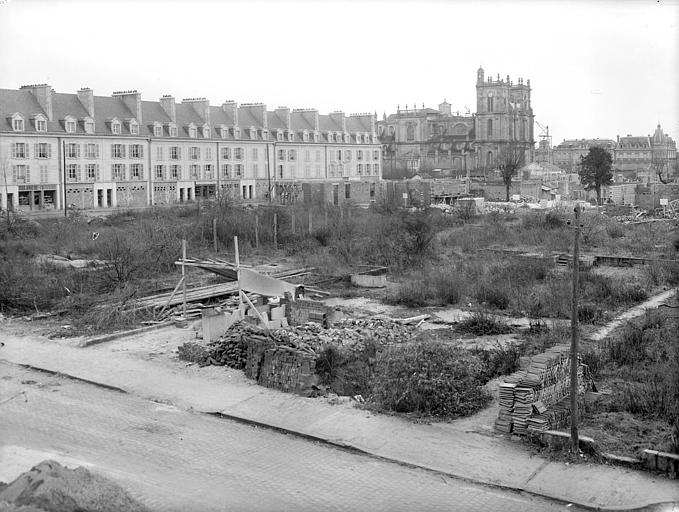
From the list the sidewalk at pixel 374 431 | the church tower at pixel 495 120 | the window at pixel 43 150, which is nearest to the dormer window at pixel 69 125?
the window at pixel 43 150

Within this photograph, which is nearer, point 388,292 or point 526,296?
point 526,296

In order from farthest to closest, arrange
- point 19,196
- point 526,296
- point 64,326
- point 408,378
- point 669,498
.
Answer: point 19,196 < point 526,296 < point 64,326 < point 408,378 < point 669,498

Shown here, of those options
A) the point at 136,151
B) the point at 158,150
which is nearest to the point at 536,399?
the point at 136,151

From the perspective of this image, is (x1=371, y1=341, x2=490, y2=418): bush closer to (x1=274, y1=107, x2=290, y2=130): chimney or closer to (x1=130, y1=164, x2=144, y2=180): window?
(x1=130, y1=164, x2=144, y2=180): window

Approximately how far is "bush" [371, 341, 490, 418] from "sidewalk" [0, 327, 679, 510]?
0.41 metres

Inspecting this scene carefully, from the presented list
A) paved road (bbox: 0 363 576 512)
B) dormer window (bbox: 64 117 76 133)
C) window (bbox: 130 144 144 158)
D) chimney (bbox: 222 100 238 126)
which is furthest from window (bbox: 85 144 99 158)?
paved road (bbox: 0 363 576 512)

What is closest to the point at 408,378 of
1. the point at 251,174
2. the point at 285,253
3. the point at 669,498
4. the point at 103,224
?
the point at 669,498

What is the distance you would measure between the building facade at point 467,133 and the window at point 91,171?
52735mm

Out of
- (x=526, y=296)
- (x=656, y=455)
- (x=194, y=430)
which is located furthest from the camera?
(x=526, y=296)

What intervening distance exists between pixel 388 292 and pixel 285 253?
9.31 m

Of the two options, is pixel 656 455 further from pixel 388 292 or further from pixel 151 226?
pixel 151 226

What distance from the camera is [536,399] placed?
11.4 meters

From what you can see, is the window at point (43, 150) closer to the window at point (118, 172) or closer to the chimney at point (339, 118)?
the window at point (118, 172)

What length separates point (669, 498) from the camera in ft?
29.6
